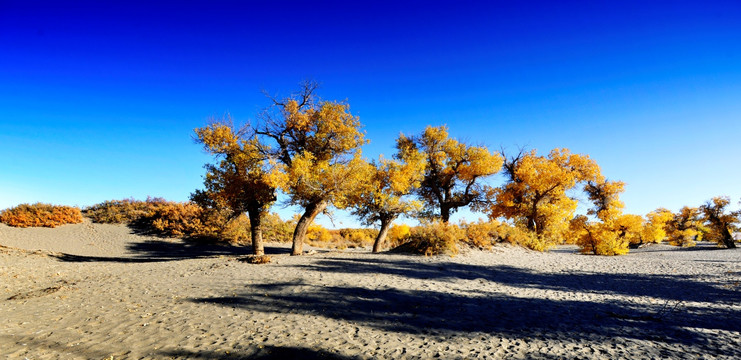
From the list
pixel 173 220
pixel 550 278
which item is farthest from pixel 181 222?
pixel 550 278

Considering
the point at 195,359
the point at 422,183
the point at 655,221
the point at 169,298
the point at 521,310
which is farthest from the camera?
the point at 655,221

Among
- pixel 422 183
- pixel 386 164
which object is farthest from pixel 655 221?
pixel 386 164

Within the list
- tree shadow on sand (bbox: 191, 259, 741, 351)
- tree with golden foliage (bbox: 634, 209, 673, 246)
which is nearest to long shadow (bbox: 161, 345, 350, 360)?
tree shadow on sand (bbox: 191, 259, 741, 351)

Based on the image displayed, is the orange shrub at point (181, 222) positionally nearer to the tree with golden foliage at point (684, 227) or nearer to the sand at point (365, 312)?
the sand at point (365, 312)

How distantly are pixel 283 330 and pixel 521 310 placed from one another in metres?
5.95

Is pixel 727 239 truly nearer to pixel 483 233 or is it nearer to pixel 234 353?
pixel 483 233

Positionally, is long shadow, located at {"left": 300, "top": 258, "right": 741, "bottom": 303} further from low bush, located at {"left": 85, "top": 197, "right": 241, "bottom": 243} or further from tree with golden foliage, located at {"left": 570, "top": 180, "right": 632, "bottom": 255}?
low bush, located at {"left": 85, "top": 197, "right": 241, "bottom": 243}

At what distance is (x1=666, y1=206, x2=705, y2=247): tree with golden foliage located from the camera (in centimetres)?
3531

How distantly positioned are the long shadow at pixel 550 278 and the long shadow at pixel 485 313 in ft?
7.94

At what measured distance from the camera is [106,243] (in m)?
28.2

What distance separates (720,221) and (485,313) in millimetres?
40434

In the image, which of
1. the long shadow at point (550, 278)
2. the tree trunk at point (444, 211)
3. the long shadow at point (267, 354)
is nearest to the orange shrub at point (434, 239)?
the long shadow at point (550, 278)

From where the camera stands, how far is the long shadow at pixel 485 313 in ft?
21.5

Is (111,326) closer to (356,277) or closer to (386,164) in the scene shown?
(356,277)
